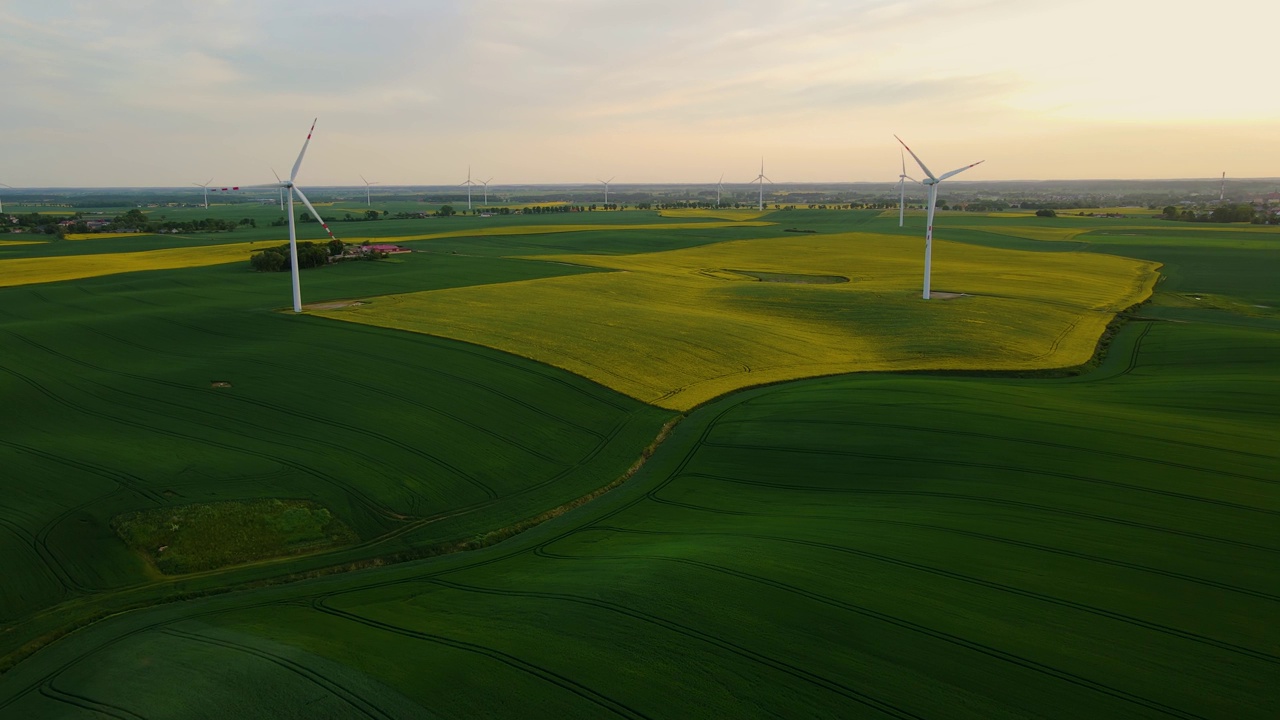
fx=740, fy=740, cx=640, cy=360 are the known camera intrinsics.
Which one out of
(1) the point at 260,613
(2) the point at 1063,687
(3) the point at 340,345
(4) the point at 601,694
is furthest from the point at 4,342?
(2) the point at 1063,687

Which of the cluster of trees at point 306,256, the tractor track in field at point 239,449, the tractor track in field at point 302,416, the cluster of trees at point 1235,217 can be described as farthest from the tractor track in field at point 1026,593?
the cluster of trees at point 1235,217

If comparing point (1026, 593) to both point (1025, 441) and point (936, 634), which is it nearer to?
point (936, 634)

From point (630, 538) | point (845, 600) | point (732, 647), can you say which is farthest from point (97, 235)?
point (845, 600)

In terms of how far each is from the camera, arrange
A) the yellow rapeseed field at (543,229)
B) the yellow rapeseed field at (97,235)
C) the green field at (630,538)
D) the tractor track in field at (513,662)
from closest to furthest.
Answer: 1. the tractor track in field at (513,662)
2. the green field at (630,538)
3. the yellow rapeseed field at (97,235)
4. the yellow rapeseed field at (543,229)

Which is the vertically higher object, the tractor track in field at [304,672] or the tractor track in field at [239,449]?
the tractor track in field at [239,449]

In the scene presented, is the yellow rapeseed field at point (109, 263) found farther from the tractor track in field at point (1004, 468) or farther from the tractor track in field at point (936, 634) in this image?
the tractor track in field at point (936, 634)

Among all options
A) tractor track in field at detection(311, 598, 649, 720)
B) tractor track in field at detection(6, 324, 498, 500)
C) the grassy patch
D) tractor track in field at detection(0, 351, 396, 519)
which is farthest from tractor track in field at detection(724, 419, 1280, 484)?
tractor track in field at detection(311, 598, 649, 720)

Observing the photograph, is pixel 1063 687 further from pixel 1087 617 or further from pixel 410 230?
pixel 410 230

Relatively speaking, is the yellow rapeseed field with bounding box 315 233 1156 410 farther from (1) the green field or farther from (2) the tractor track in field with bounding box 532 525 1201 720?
(2) the tractor track in field with bounding box 532 525 1201 720
